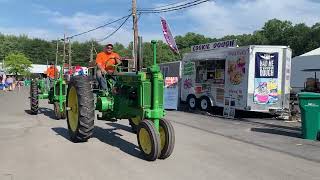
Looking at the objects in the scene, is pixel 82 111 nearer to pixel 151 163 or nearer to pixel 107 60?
pixel 107 60

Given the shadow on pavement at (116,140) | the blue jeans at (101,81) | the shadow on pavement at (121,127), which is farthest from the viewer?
the shadow on pavement at (121,127)

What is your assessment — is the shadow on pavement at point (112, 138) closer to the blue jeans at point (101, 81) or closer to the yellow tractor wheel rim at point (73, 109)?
the yellow tractor wheel rim at point (73, 109)

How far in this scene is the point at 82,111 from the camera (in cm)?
1033

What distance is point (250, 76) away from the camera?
1817cm

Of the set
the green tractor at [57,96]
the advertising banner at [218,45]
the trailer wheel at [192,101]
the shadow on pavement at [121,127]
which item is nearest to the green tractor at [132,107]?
the shadow on pavement at [121,127]

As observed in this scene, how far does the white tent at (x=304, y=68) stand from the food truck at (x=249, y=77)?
42.2 feet

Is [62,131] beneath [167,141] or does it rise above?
beneath

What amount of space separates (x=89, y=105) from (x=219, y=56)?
34.8ft

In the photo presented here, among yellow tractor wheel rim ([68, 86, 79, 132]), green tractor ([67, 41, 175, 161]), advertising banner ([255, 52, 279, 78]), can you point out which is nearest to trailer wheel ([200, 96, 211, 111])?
advertising banner ([255, 52, 279, 78])

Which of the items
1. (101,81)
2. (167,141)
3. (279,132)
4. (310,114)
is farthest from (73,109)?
(279,132)

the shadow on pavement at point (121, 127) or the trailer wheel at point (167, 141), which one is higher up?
the trailer wheel at point (167, 141)

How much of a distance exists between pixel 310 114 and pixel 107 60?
5.57 m

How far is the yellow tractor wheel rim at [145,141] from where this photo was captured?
8.75 metres

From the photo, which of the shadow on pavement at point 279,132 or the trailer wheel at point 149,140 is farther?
the shadow on pavement at point 279,132
